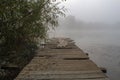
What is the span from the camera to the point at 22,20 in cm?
885

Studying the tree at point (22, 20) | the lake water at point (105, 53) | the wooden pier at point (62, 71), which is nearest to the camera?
the wooden pier at point (62, 71)

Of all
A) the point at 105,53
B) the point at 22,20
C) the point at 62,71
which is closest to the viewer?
the point at 62,71

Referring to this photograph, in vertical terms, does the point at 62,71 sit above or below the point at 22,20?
below

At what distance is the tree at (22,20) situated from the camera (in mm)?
8476

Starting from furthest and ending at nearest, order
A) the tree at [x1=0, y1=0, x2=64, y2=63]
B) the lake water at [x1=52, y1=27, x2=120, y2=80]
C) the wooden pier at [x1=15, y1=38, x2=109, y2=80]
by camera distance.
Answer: the lake water at [x1=52, y1=27, x2=120, y2=80] < the tree at [x1=0, y1=0, x2=64, y2=63] < the wooden pier at [x1=15, y1=38, x2=109, y2=80]

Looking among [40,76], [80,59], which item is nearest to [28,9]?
[80,59]

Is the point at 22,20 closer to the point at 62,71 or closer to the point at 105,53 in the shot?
Answer: the point at 62,71

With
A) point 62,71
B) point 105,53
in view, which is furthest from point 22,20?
point 105,53

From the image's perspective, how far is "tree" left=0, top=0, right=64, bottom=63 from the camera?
8.48m

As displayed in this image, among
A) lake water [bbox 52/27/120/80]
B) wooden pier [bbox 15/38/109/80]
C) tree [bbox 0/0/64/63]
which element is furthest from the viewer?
lake water [bbox 52/27/120/80]

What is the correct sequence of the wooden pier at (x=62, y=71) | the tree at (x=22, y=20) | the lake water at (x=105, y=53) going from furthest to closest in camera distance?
the lake water at (x=105, y=53), the tree at (x=22, y=20), the wooden pier at (x=62, y=71)

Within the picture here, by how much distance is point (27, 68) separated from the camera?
698cm

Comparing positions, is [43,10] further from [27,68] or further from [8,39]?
[27,68]

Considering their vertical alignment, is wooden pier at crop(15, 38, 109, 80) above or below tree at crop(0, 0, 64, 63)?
below
